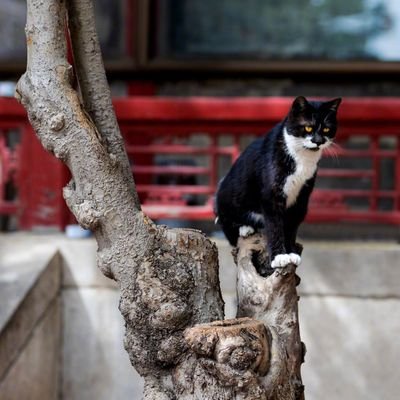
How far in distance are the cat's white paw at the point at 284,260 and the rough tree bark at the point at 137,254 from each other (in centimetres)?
10

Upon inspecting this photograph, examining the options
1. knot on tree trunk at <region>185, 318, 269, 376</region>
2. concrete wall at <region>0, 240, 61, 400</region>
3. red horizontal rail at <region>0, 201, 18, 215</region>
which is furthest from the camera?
red horizontal rail at <region>0, 201, 18, 215</region>

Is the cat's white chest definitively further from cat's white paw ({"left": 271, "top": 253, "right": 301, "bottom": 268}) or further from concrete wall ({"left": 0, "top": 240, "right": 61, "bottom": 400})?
concrete wall ({"left": 0, "top": 240, "right": 61, "bottom": 400})

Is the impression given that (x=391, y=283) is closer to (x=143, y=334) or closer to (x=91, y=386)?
(x=91, y=386)

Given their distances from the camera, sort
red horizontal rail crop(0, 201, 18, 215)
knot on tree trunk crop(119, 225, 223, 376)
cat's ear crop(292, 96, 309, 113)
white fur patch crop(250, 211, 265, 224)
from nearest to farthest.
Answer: knot on tree trunk crop(119, 225, 223, 376), cat's ear crop(292, 96, 309, 113), white fur patch crop(250, 211, 265, 224), red horizontal rail crop(0, 201, 18, 215)

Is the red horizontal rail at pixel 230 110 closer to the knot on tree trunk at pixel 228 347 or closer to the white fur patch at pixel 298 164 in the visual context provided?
the white fur patch at pixel 298 164

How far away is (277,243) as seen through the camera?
8.98 feet

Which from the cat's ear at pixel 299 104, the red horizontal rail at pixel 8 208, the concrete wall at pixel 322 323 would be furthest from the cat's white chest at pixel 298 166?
the red horizontal rail at pixel 8 208

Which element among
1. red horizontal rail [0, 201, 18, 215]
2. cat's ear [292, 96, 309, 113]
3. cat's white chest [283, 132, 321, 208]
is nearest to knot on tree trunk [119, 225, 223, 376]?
cat's white chest [283, 132, 321, 208]

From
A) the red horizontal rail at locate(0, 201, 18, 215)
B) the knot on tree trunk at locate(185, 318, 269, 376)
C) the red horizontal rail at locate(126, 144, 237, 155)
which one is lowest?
the red horizontal rail at locate(0, 201, 18, 215)

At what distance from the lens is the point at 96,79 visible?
8.23 ft

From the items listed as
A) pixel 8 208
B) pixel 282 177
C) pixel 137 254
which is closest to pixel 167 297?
pixel 137 254

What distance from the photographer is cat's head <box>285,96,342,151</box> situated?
272 cm


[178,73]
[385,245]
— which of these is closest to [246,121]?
[385,245]

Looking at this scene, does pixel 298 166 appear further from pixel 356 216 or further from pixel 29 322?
pixel 29 322
